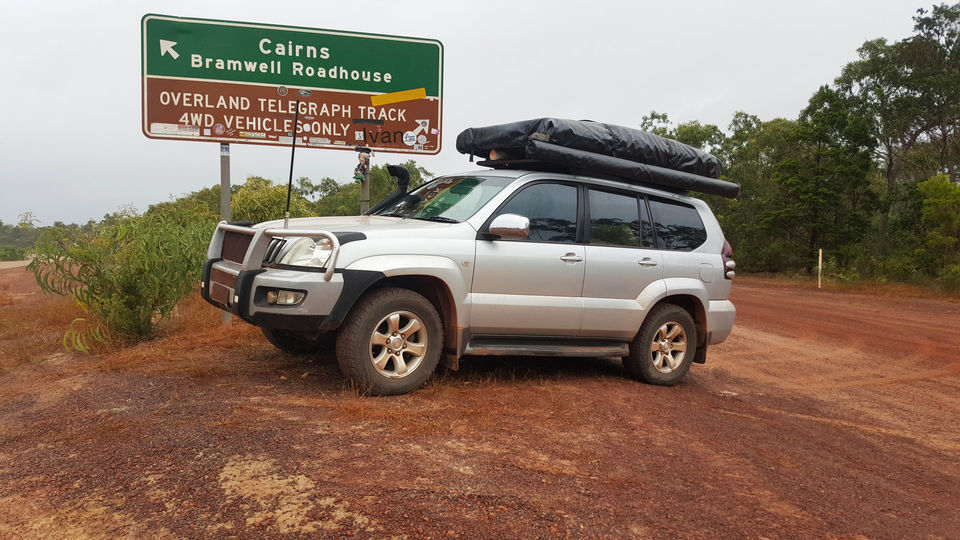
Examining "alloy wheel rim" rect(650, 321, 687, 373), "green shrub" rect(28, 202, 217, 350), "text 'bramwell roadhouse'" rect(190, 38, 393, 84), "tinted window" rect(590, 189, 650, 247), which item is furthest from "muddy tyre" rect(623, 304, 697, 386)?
"text 'bramwell roadhouse'" rect(190, 38, 393, 84)

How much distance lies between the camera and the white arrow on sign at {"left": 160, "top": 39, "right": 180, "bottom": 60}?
27.1 feet

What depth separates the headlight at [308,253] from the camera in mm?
4694

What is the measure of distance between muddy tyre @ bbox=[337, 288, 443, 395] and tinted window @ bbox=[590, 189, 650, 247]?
5.61 feet

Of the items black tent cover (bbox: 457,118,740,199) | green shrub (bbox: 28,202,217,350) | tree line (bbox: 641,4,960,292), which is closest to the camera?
black tent cover (bbox: 457,118,740,199)

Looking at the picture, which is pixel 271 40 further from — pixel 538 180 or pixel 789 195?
pixel 789 195

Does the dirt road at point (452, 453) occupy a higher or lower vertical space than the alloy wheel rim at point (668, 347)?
lower

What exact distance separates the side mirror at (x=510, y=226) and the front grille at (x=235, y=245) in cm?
180

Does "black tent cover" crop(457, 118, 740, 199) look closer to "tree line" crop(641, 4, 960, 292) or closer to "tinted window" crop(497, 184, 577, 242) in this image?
"tinted window" crop(497, 184, 577, 242)

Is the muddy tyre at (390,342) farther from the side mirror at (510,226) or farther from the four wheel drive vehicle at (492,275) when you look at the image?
the side mirror at (510,226)

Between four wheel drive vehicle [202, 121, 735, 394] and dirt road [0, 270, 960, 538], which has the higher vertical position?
four wheel drive vehicle [202, 121, 735, 394]

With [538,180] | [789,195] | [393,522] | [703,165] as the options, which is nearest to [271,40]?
[538,180]

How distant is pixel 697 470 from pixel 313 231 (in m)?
2.79

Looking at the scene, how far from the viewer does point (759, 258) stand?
3250 centimetres

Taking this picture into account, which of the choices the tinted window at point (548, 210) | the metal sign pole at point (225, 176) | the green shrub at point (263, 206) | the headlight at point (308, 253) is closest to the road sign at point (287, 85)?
the metal sign pole at point (225, 176)
